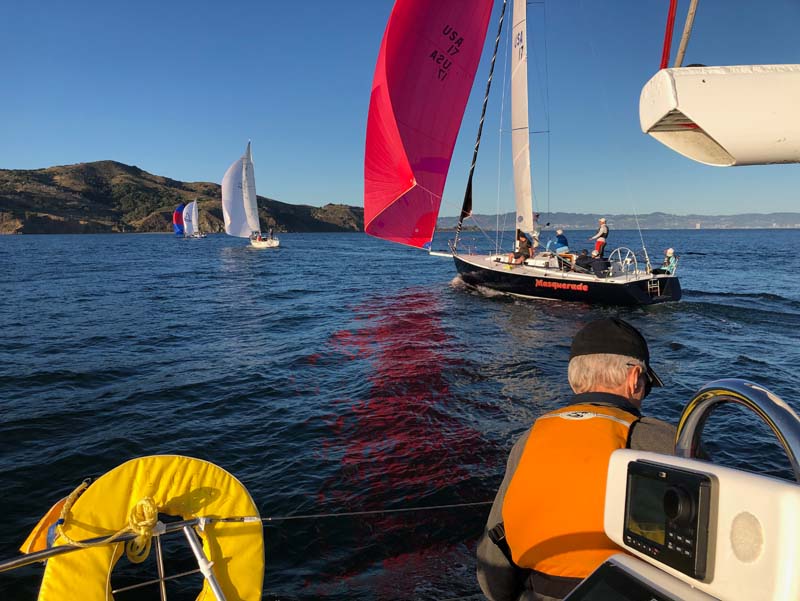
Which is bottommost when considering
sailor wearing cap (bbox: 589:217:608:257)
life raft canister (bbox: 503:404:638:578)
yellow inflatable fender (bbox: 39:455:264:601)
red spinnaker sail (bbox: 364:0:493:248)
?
yellow inflatable fender (bbox: 39:455:264:601)

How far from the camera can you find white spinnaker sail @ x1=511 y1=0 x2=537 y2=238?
19.2 metres

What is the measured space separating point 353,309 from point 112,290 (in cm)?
1118

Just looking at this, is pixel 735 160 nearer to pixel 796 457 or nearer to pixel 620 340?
pixel 620 340

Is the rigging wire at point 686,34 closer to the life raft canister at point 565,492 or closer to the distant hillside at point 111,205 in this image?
the life raft canister at point 565,492

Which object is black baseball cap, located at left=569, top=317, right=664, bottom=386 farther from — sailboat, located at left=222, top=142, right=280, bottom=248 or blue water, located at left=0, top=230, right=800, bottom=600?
sailboat, located at left=222, top=142, right=280, bottom=248

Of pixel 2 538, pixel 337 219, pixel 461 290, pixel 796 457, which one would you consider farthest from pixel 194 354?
pixel 337 219

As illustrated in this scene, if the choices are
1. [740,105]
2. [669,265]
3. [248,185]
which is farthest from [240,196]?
[740,105]

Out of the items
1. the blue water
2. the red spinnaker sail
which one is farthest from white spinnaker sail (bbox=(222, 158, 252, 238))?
the red spinnaker sail

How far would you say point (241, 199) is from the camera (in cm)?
5566

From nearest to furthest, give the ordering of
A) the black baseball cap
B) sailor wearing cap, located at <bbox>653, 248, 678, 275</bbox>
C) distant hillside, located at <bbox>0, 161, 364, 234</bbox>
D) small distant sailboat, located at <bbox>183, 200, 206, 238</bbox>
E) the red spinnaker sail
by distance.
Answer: the black baseball cap → the red spinnaker sail → sailor wearing cap, located at <bbox>653, 248, 678, 275</bbox> → small distant sailboat, located at <bbox>183, 200, 206, 238</bbox> → distant hillside, located at <bbox>0, 161, 364, 234</bbox>

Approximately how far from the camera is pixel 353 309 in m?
17.4

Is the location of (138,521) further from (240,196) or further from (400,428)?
(240,196)

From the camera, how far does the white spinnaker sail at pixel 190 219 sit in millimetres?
83688

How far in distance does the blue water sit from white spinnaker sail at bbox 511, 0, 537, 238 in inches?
185
